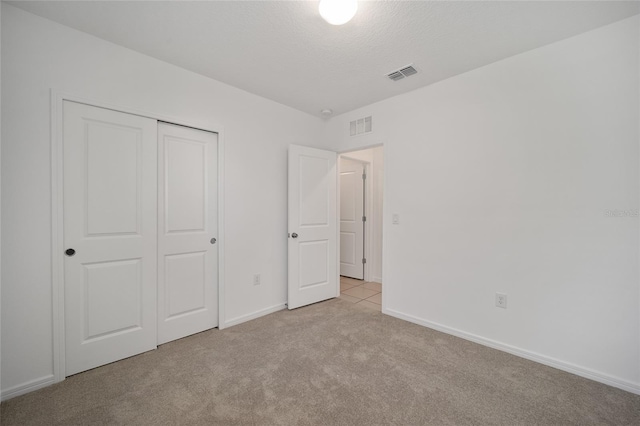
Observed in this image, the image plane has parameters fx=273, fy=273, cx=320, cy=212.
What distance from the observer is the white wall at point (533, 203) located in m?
1.95

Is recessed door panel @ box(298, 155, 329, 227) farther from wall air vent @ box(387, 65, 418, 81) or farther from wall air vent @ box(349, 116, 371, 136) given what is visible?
wall air vent @ box(387, 65, 418, 81)

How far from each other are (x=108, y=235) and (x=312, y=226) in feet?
7.06

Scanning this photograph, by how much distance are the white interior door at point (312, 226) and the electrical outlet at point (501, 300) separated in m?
1.99

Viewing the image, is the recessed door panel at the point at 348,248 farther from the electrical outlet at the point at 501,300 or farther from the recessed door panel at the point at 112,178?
the recessed door panel at the point at 112,178

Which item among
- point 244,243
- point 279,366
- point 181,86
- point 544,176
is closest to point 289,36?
point 181,86

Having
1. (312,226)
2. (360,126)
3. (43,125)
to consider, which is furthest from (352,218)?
(43,125)

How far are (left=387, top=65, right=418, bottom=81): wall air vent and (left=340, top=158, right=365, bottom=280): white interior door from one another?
6.92ft

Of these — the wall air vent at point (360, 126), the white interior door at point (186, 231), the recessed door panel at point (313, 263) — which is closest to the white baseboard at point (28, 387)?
the white interior door at point (186, 231)

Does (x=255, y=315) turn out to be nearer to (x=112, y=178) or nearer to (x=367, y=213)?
(x=112, y=178)

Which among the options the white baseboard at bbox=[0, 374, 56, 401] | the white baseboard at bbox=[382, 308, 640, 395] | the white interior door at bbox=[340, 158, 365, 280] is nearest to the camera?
the white baseboard at bbox=[0, 374, 56, 401]

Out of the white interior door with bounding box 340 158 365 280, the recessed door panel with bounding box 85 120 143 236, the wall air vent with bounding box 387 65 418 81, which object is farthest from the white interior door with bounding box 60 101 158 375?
the white interior door with bounding box 340 158 365 280

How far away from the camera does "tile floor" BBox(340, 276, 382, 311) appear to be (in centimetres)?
373

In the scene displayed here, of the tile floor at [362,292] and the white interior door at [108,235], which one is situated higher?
the white interior door at [108,235]

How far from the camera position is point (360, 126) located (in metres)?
3.59
